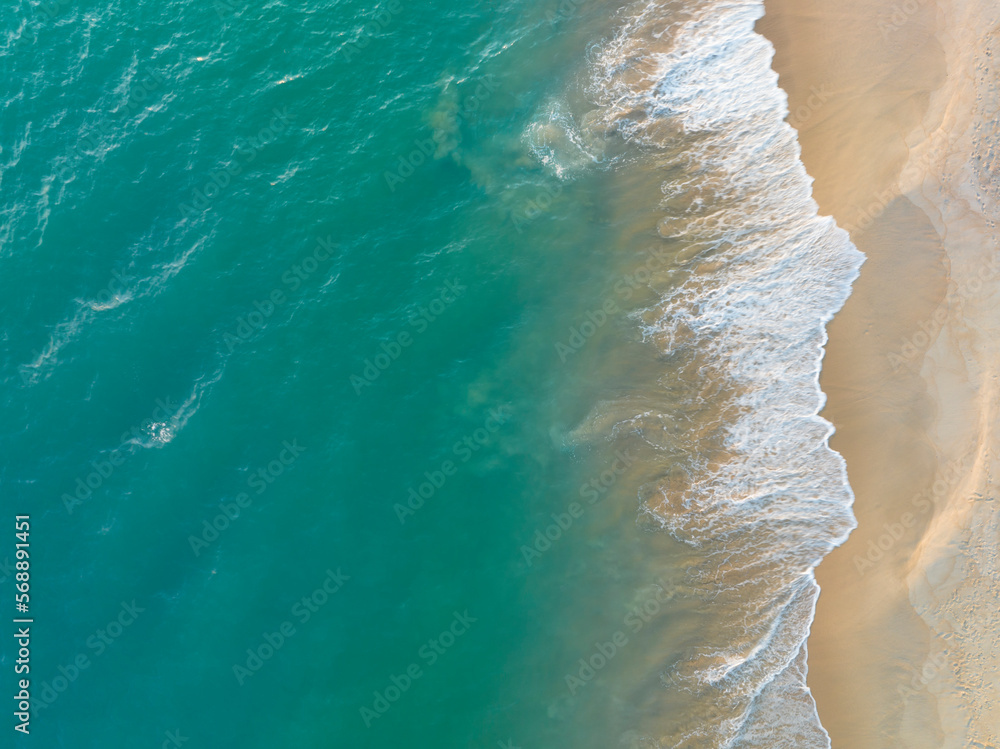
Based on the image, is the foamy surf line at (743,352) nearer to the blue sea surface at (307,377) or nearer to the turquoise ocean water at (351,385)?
the turquoise ocean water at (351,385)

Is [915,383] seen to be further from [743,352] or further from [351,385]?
[351,385]

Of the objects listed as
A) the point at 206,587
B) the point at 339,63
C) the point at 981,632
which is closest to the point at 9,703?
the point at 206,587

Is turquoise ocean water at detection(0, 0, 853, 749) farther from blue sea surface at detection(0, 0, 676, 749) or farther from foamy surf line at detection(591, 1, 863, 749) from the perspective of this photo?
foamy surf line at detection(591, 1, 863, 749)

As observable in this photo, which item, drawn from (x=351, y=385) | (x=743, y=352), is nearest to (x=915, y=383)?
(x=743, y=352)

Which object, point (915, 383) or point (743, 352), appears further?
point (743, 352)

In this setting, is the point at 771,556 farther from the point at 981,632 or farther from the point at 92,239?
the point at 92,239

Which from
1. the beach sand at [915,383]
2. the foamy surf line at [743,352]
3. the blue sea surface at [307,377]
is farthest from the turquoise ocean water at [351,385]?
the beach sand at [915,383]
